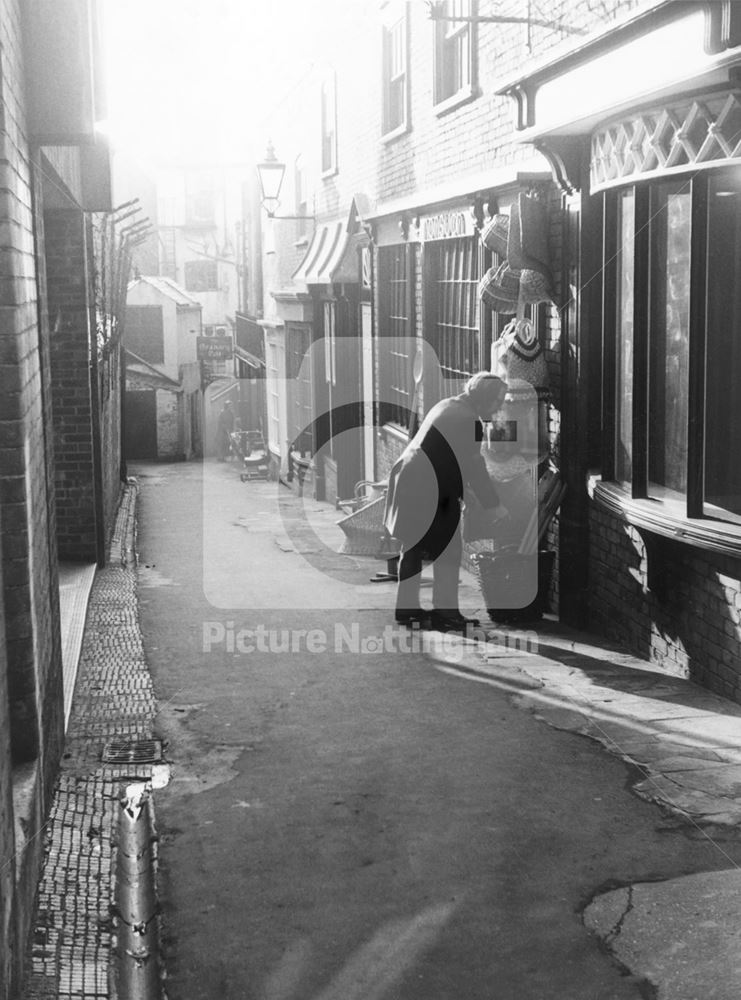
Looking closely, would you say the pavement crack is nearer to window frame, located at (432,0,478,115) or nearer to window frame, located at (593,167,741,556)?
window frame, located at (593,167,741,556)

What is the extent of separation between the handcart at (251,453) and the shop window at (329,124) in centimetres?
834

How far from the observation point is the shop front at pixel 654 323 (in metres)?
6.25

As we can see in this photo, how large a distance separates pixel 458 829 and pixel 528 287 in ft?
14.8

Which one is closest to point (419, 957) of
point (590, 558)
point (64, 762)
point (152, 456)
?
point (64, 762)

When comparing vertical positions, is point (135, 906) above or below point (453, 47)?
below

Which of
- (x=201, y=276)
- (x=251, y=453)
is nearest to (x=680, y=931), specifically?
(x=251, y=453)

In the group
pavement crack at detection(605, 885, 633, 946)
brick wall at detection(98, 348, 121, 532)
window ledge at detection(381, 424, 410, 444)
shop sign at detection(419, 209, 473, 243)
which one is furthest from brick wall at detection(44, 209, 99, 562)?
pavement crack at detection(605, 885, 633, 946)

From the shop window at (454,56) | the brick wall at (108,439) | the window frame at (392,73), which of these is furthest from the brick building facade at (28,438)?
the window frame at (392,73)

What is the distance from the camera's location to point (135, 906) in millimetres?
4477

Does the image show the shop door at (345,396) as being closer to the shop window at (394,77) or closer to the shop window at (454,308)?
the shop window at (394,77)

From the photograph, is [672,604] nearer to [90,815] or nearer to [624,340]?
[624,340]

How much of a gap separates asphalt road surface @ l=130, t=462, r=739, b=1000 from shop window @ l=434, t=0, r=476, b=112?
17.8ft

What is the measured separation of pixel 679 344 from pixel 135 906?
14.5 ft

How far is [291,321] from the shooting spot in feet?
72.6
